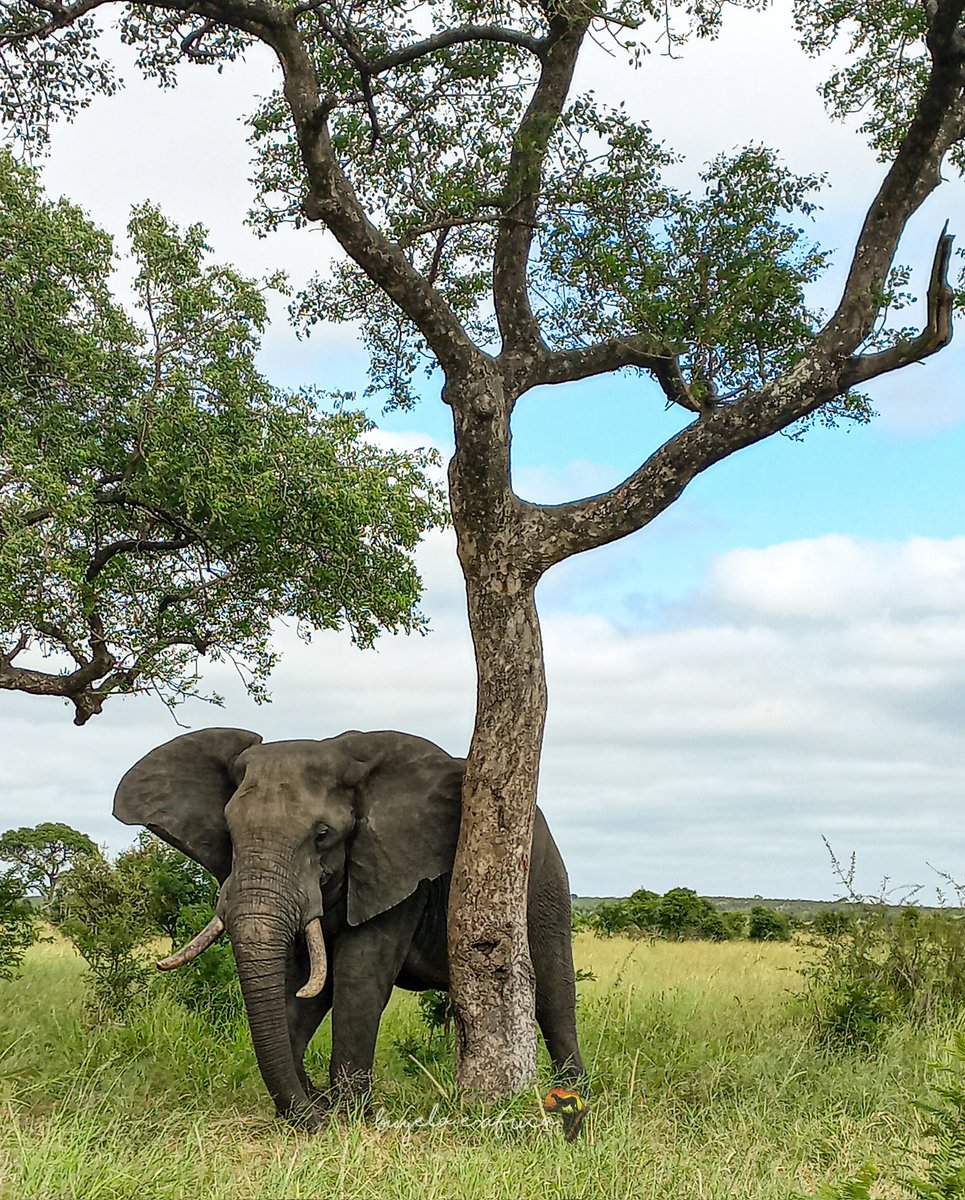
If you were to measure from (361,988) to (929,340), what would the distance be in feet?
23.2

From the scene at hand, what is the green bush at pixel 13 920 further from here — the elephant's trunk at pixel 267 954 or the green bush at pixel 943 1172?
the green bush at pixel 943 1172

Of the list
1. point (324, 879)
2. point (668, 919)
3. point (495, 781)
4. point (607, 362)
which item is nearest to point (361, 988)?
point (324, 879)

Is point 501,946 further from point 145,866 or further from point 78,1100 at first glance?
point 145,866

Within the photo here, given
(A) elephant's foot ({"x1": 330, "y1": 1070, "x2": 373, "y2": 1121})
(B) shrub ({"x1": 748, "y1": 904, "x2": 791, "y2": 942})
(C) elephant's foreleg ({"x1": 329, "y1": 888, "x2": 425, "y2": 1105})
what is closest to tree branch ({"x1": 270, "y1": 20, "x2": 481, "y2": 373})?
(C) elephant's foreleg ({"x1": 329, "y1": 888, "x2": 425, "y2": 1105})

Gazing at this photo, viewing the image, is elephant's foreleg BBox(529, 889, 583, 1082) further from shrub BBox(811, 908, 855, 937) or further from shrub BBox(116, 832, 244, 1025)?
shrub BBox(811, 908, 855, 937)

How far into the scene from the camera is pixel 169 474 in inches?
631

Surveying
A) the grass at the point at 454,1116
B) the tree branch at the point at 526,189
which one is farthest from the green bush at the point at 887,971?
the tree branch at the point at 526,189

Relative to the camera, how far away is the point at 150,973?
591 inches

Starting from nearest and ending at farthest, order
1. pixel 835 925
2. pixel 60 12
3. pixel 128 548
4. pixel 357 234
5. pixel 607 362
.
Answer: pixel 357 234 → pixel 607 362 → pixel 60 12 → pixel 128 548 → pixel 835 925

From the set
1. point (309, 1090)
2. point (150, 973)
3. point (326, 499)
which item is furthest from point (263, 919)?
point (326, 499)

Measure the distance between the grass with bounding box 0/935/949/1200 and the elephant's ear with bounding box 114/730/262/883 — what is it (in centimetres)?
197

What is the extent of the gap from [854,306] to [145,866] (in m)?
10.4

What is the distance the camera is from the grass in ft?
26.8

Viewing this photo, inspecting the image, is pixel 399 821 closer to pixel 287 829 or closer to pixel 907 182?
pixel 287 829
